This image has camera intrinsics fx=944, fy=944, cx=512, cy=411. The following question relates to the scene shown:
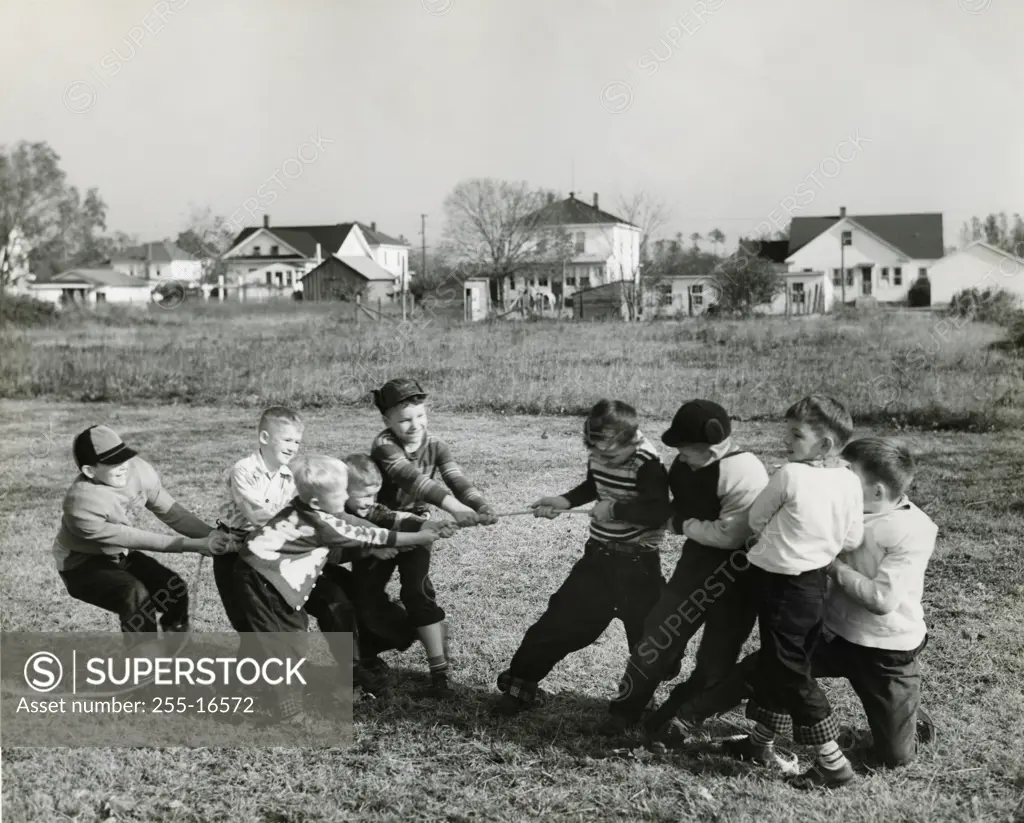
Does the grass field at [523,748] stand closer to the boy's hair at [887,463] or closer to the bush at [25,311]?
the boy's hair at [887,463]

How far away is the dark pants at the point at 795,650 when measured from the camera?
325cm


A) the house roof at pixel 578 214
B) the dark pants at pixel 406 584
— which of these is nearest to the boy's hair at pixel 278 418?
Answer: the dark pants at pixel 406 584

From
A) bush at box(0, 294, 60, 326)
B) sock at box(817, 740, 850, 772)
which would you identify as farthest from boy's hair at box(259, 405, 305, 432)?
bush at box(0, 294, 60, 326)

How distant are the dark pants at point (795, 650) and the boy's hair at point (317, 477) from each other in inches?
65.9

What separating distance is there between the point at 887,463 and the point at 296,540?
7.47ft

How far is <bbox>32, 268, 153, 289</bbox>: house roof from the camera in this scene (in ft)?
184

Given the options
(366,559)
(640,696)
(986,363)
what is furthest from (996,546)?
(986,363)

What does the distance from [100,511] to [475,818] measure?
198 centimetres

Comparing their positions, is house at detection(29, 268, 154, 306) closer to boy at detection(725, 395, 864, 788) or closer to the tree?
the tree

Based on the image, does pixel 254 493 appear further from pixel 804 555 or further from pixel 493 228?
pixel 493 228

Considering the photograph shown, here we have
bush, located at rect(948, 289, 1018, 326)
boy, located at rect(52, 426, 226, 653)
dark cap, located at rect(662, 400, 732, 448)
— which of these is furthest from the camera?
bush, located at rect(948, 289, 1018, 326)

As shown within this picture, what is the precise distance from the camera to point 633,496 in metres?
3.68

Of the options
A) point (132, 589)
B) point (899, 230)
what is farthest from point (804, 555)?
point (899, 230)

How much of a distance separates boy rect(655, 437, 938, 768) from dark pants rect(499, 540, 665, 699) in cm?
54
